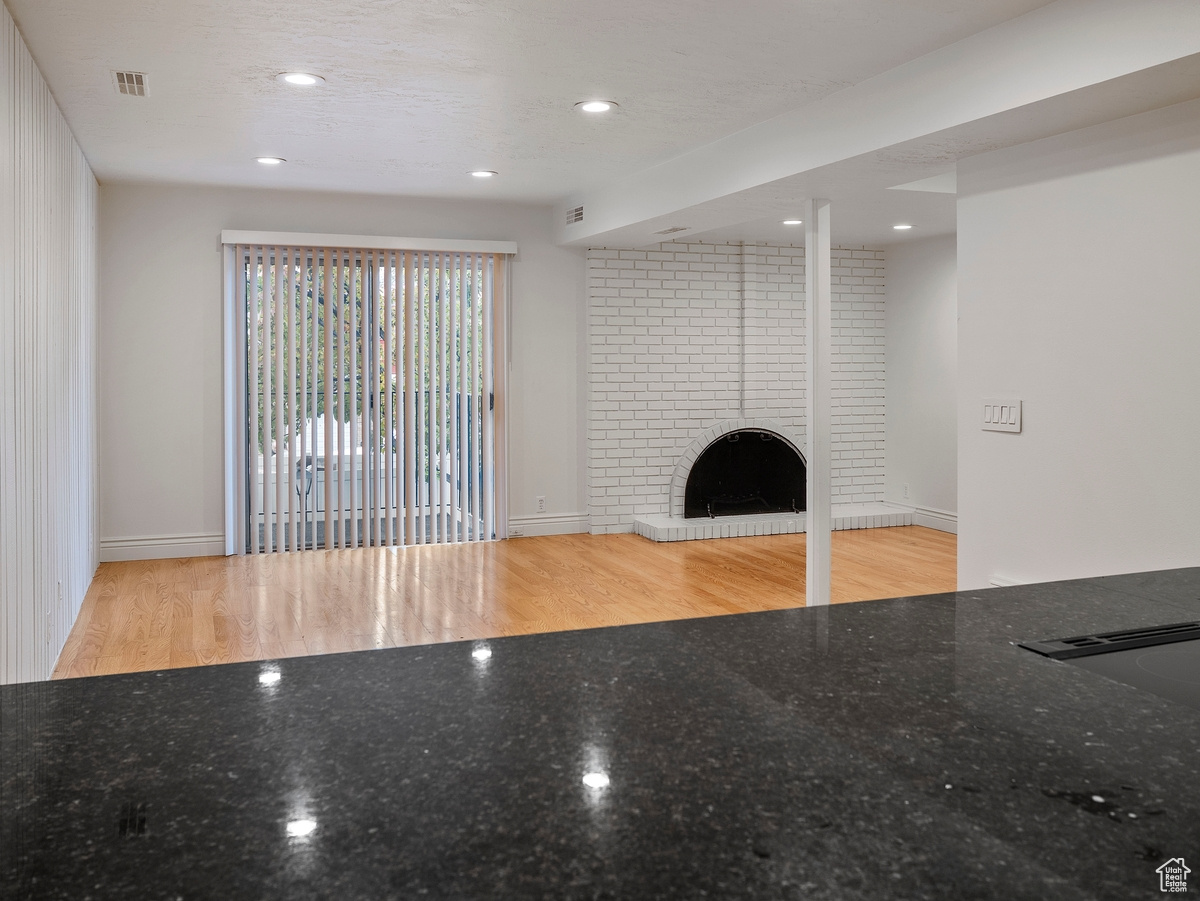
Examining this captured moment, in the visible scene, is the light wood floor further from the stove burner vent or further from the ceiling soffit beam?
the stove burner vent

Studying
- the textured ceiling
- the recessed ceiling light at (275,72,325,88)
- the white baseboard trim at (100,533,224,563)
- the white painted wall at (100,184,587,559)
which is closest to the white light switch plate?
the textured ceiling

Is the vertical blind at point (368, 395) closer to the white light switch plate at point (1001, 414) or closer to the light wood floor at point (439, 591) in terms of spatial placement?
the light wood floor at point (439, 591)

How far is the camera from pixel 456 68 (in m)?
3.57

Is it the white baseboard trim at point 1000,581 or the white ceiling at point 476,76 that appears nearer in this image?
the white ceiling at point 476,76

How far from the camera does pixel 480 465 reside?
6773mm

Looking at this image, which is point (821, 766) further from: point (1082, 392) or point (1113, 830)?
point (1082, 392)

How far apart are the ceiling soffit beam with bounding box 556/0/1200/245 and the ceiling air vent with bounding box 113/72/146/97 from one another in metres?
2.68

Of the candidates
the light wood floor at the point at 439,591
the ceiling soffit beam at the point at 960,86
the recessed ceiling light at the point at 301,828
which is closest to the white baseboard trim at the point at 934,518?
the light wood floor at the point at 439,591

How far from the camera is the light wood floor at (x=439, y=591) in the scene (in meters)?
4.21

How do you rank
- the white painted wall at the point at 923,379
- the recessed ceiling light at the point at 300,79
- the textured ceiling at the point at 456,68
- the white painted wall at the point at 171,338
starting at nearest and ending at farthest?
1. the textured ceiling at the point at 456,68
2. the recessed ceiling light at the point at 300,79
3. the white painted wall at the point at 171,338
4. the white painted wall at the point at 923,379

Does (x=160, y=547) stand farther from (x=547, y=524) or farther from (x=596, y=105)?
(x=596, y=105)

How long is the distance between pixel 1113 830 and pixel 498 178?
216 inches

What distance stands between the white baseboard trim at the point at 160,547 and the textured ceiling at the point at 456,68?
7.95 feet

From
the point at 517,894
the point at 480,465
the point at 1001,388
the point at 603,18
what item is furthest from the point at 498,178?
the point at 517,894
